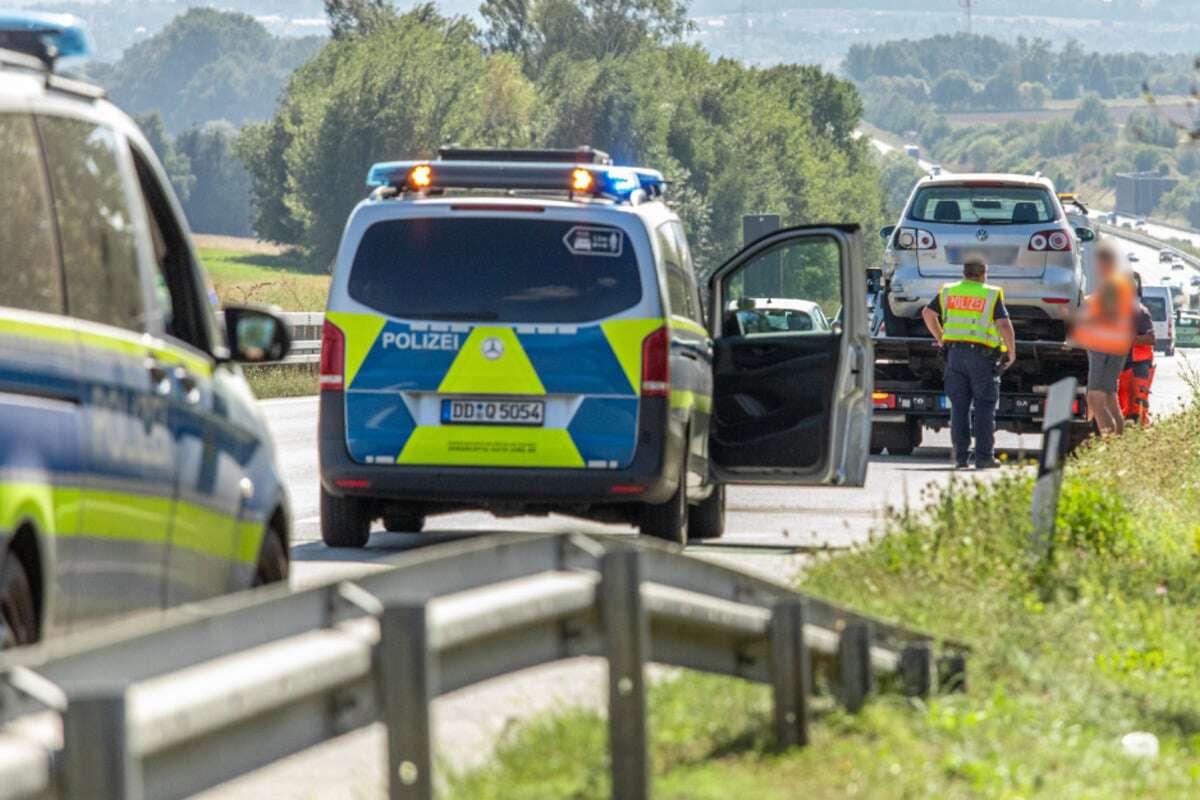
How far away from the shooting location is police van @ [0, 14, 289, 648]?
550 cm

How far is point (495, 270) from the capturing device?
12.5 meters

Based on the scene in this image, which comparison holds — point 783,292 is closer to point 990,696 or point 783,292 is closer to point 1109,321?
point 1109,321

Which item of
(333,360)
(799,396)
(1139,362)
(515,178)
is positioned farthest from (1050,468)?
(1139,362)

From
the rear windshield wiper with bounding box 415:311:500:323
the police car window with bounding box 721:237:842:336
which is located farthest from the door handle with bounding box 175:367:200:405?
the police car window with bounding box 721:237:842:336

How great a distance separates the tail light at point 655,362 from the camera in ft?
40.8

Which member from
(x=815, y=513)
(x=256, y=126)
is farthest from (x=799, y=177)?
(x=815, y=513)

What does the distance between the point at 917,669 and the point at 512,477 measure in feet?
16.5

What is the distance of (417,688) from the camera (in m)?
4.63

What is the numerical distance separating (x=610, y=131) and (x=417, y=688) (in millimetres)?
126633

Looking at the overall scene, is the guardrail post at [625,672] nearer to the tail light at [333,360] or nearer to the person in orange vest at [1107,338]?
the tail light at [333,360]

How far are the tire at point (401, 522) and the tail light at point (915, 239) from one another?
9.82m

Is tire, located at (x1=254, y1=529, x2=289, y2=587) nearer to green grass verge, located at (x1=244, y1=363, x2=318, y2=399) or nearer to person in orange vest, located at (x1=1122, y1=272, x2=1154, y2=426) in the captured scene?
person in orange vest, located at (x1=1122, y1=272, x2=1154, y2=426)

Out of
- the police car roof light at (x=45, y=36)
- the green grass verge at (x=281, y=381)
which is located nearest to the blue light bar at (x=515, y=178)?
the police car roof light at (x=45, y=36)

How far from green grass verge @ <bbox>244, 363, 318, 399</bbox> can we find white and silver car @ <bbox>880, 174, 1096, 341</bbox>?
13.4 m
